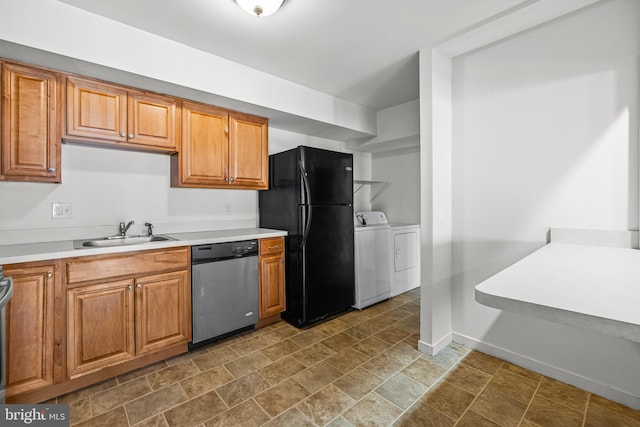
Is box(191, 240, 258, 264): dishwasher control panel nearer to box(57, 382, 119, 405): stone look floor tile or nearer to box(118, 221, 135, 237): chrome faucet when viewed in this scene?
box(118, 221, 135, 237): chrome faucet

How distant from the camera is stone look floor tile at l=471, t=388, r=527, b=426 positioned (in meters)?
1.61

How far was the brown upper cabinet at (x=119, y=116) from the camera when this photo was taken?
6.56 ft

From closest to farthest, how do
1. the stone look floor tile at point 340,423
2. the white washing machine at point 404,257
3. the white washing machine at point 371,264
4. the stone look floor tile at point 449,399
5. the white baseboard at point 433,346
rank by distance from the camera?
the stone look floor tile at point 340,423 → the stone look floor tile at point 449,399 → the white baseboard at point 433,346 → the white washing machine at point 371,264 → the white washing machine at point 404,257

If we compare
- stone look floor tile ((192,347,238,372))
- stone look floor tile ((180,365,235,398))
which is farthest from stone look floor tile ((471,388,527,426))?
stone look floor tile ((192,347,238,372))

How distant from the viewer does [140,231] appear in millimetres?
2545

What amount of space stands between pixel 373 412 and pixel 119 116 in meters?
2.61

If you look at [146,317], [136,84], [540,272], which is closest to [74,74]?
[136,84]

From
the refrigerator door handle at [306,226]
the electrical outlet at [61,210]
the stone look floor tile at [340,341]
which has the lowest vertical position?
the stone look floor tile at [340,341]

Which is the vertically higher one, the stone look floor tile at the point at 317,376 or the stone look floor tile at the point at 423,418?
the stone look floor tile at the point at 317,376

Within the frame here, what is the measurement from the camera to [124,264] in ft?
6.54

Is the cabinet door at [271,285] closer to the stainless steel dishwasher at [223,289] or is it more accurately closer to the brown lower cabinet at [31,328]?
the stainless steel dishwasher at [223,289]

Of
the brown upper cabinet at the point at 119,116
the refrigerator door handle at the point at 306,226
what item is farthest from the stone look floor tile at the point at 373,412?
the brown upper cabinet at the point at 119,116

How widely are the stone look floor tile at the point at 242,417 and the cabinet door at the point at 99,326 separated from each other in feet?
2.83

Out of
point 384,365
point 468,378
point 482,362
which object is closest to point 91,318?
point 384,365
